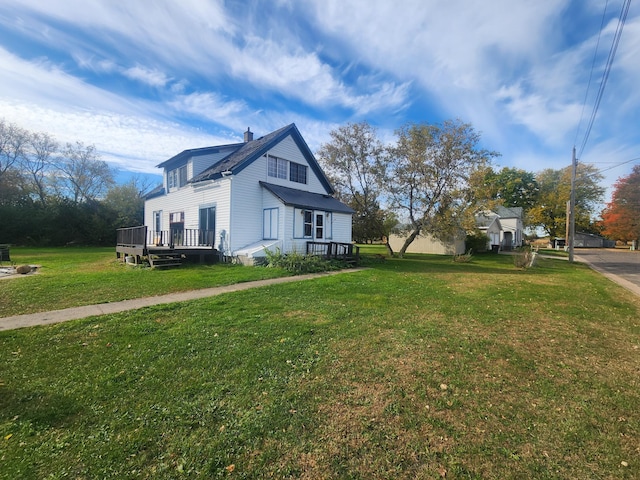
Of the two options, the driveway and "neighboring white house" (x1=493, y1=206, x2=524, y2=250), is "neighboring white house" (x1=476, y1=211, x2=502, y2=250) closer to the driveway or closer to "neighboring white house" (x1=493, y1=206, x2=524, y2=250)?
"neighboring white house" (x1=493, y1=206, x2=524, y2=250)

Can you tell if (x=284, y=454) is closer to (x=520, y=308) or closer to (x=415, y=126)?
(x=520, y=308)

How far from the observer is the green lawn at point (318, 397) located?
2.25 meters

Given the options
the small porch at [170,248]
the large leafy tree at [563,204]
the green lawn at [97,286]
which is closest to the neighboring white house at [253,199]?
the small porch at [170,248]

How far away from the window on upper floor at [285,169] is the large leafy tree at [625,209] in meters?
45.6

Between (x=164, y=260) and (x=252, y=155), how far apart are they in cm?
663

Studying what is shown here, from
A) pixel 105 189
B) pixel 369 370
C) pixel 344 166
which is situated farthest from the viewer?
pixel 105 189

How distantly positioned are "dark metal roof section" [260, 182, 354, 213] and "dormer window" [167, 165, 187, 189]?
5.89 metres

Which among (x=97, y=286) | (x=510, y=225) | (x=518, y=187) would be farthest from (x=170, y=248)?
(x=518, y=187)

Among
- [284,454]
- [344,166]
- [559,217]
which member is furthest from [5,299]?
[559,217]

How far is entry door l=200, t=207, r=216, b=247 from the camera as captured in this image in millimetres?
15344

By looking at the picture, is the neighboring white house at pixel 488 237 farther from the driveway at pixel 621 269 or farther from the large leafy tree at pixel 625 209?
the large leafy tree at pixel 625 209

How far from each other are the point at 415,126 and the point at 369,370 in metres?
21.7

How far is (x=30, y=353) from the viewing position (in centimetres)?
396

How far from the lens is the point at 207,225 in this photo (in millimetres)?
15867
